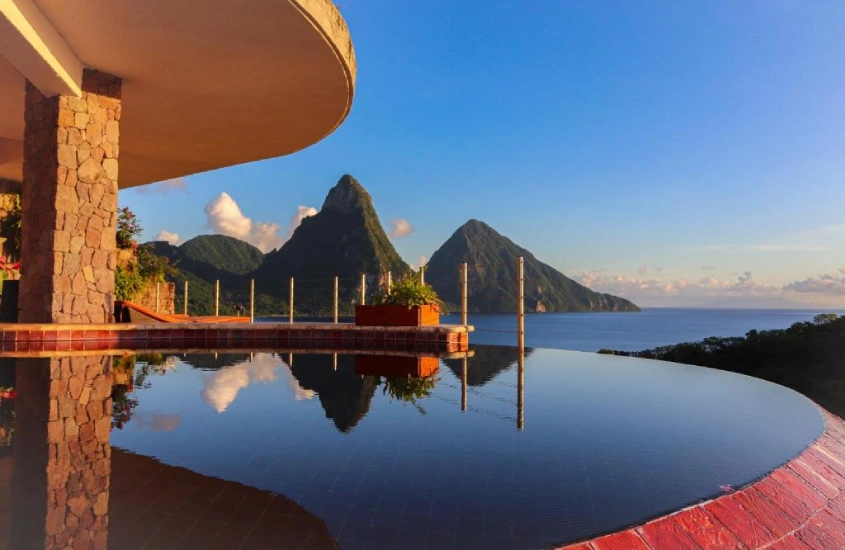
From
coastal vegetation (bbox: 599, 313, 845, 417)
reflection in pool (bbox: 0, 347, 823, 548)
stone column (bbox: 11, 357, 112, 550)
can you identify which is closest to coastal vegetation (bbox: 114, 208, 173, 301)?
reflection in pool (bbox: 0, 347, 823, 548)

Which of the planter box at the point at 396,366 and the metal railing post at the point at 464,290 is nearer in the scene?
the planter box at the point at 396,366

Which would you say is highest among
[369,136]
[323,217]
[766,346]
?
[323,217]

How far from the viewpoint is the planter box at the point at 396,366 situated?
528 cm

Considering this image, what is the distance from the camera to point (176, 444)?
105 inches

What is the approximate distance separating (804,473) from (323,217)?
6272 centimetres

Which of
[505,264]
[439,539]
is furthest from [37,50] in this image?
[505,264]

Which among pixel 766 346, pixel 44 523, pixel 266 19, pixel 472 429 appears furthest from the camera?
pixel 766 346

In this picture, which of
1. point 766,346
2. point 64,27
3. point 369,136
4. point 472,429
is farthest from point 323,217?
point 472,429

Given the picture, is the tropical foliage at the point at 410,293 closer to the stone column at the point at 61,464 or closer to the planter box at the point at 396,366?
the planter box at the point at 396,366

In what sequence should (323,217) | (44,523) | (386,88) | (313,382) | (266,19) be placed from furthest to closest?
1. (323,217)
2. (386,88)
3. (266,19)
4. (313,382)
5. (44,523)

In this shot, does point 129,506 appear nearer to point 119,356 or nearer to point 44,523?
point 44,523

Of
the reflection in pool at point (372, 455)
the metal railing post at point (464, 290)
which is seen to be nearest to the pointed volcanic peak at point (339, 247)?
the metal railing post at point (464, 290)

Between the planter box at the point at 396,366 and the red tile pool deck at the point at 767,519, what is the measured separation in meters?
3.14

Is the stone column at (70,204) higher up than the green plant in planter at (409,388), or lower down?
higher up
